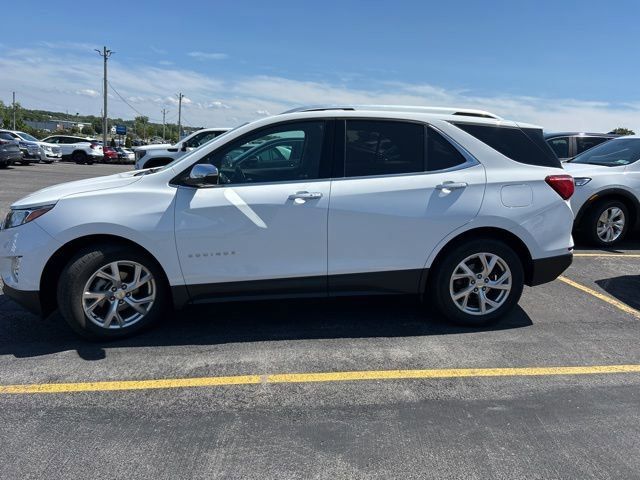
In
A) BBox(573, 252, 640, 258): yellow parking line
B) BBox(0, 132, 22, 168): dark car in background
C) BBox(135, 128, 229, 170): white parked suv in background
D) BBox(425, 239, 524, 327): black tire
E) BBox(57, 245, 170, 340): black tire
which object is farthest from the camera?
BBox(0, 132, 22, 168): dark car in background

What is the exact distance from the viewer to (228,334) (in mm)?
4125

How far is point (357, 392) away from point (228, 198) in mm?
1703

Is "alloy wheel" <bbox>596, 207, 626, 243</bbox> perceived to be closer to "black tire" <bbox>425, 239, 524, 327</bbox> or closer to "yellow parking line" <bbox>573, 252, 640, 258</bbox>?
"yellow parking line" <bbox>573, 252, 640, 258</bbox>

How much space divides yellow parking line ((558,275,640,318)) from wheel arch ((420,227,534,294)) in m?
1.31

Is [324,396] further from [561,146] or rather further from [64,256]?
[561,146]

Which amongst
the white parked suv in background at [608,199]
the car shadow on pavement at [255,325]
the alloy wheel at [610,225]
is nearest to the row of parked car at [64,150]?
the car shadow on pavement at [255,325]

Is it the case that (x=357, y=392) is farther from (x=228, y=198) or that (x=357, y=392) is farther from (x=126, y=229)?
(x=126, y=229)

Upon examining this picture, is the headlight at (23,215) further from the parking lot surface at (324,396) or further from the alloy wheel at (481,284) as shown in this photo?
the alloy wheel at (481,284)

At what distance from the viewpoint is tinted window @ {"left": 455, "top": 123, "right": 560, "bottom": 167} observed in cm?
424

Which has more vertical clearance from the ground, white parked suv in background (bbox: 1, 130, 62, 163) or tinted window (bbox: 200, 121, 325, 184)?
white parked suv in background (bbox: 1, 130, 62, 163)

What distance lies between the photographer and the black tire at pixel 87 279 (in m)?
3.70

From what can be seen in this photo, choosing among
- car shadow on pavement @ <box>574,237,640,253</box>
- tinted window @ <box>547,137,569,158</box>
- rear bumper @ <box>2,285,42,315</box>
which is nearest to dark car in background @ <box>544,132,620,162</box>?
tinted window @ <box>547,137,569,158</box>

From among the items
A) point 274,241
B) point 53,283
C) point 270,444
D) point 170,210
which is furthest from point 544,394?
point 53,283

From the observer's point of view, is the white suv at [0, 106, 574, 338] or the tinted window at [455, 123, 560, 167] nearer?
the white suv at [0, 106, 574, 338]
